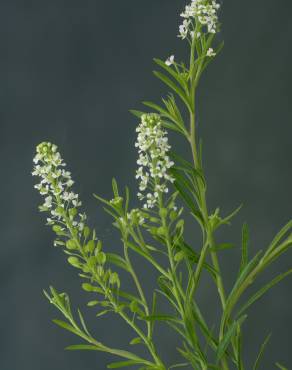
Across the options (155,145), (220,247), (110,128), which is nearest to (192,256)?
(220,247)

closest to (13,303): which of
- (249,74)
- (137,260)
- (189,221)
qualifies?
(137,260)

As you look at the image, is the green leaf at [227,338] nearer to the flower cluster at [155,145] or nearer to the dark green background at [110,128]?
the flower cluster at [155,145]

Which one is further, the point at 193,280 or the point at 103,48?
the point at 103,48

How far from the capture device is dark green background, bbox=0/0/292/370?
1.42 m

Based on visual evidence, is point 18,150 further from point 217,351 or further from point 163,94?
point 217,351

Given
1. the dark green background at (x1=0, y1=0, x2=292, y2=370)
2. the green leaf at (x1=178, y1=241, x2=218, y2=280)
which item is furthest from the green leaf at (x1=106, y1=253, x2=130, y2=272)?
the dark green background at (x1=0, y1=0, x2=292, y2=370)

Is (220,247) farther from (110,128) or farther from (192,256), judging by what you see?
(110,128)

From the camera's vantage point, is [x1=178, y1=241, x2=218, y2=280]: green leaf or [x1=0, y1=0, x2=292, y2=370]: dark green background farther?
[x1=0, y1=0, x2=292, y2=370]: dark green background

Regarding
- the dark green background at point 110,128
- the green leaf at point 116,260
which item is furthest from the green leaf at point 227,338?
the dark green background at point 110,128

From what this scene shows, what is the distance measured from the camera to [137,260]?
56.9 inches

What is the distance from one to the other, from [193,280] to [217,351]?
0.33 feet

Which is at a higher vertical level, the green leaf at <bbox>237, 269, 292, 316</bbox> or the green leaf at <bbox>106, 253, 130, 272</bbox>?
the green leaf at <bbox>106, 253, 130, 272</bbox>

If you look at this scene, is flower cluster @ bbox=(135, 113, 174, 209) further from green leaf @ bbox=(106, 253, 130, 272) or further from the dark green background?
the dark green background

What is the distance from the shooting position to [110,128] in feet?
4.81
